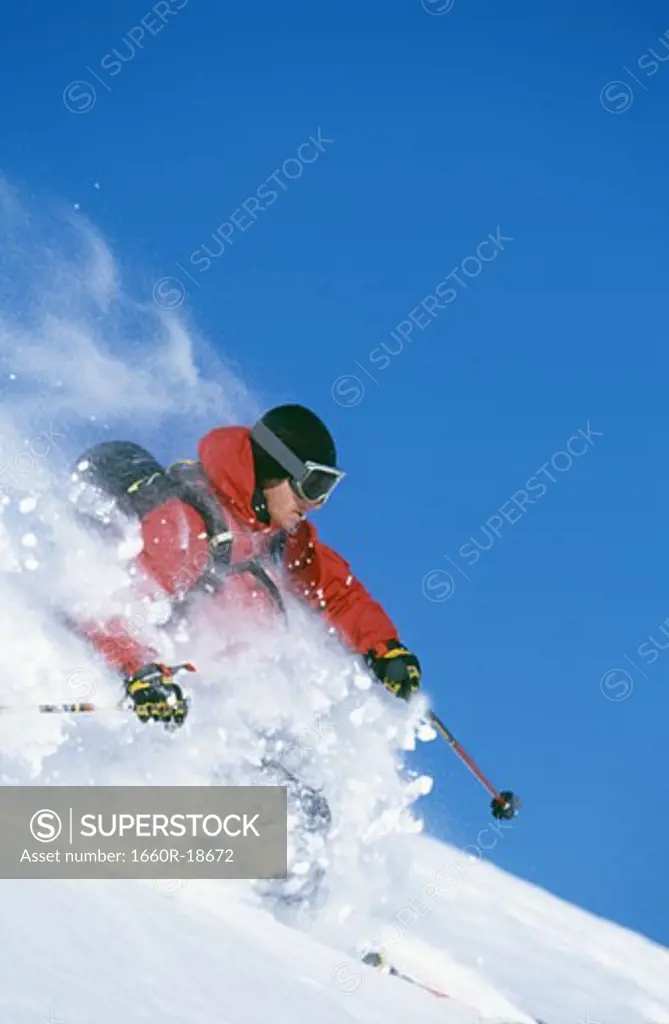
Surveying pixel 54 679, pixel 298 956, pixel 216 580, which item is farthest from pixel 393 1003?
pixel 54 679

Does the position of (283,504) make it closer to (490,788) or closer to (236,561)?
(236,561)

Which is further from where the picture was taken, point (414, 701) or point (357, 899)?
point (414, 701)

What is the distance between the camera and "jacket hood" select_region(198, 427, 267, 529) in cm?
575

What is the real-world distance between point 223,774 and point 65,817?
6.19ft

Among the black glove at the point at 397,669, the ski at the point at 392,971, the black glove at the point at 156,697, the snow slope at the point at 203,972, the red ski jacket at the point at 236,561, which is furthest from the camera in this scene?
the black glove at the point at 397,669

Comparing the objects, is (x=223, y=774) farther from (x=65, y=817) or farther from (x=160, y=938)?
(x=160, y=938)

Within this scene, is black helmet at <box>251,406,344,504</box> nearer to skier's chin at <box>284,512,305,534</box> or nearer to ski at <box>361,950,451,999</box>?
skier's chin at <box>284,512,305,534</box>

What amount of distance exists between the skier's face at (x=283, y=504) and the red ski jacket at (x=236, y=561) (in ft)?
0.35

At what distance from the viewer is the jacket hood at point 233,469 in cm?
575

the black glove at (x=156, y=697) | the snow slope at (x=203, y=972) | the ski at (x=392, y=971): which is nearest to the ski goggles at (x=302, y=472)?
the black glove at (x=156, y=697)

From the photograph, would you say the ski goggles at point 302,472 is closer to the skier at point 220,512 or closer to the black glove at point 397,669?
the skier at point 220,512

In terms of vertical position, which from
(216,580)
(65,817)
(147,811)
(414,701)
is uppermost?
(414,701)

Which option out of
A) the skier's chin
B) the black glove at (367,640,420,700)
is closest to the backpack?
the skier's chin

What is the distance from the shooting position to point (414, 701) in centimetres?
673
